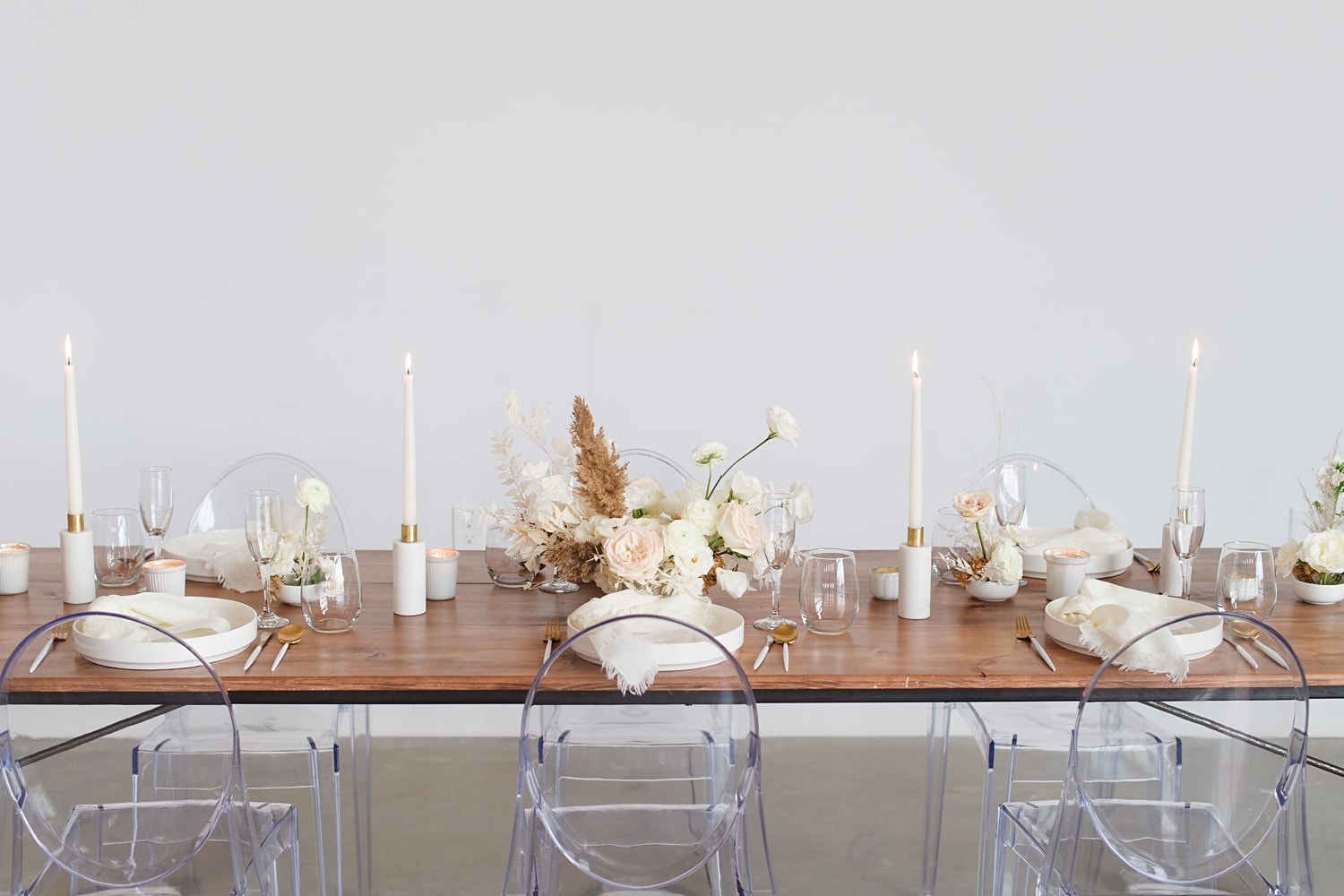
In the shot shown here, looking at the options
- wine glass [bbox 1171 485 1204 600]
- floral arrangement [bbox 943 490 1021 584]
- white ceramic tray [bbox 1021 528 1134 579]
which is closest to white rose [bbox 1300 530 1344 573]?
wine glass [bbox 1171 485 1204 600]

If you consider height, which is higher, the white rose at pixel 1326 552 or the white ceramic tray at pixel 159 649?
the white rose at pixel 1326 552

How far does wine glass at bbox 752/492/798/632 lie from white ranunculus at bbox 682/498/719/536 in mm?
84

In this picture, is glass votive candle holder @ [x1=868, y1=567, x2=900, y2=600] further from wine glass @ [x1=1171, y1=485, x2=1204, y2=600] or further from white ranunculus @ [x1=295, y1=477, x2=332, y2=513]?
white ranunculus @ [x1=295, y1=477, x2=332, y2=513]

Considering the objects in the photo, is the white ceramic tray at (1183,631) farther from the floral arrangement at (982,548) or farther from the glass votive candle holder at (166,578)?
the glass votive candle holder at (166,578)

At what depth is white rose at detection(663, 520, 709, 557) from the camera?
186cm

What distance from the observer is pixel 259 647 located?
1.78 meters

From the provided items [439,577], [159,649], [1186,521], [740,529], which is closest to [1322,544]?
[1186,521]

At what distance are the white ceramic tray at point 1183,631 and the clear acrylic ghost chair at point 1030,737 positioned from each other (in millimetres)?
147

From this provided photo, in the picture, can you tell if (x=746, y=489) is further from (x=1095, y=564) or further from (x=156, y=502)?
(x=156, y=502)

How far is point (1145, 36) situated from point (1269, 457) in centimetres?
130

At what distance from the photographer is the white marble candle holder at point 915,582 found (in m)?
1.97

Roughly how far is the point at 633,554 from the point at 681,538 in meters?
0.08

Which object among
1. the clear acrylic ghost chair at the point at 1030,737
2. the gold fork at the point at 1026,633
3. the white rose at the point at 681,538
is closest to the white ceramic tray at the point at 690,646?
the white rose at the point at 681,538

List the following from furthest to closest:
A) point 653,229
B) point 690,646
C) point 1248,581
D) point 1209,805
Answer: point 653,229
point 1248,581
point 690,646
point 1209,805
